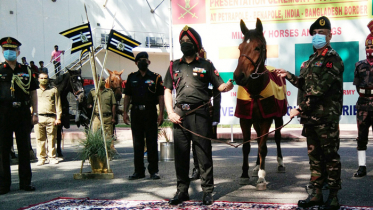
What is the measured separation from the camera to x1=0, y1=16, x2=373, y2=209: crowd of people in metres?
5.67

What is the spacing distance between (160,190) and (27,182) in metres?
2.28

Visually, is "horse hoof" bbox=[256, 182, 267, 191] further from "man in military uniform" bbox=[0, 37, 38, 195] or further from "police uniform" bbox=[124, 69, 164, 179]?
"man in military uniform" bbox=[0, 37, 38, 195]

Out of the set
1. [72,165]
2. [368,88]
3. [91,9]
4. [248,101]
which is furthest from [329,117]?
[91,9]

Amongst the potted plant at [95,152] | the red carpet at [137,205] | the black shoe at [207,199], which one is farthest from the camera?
the potted plant at [95,152]

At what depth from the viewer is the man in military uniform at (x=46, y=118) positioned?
10898mm

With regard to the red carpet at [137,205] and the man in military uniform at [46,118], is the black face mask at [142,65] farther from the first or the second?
the man in military uniform at [46,118]

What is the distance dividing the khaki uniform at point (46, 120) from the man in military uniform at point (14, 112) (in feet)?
10.3

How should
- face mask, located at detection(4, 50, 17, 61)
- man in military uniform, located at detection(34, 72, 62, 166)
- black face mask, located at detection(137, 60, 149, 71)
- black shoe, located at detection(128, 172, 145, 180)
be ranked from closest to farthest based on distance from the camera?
1. face mask, located at detection(4, 50, 17, 61)
2. black shoe, located at detection(128, 172, 145, 180)
3. black face mask, located at detection(137, 60, 149, 71)
4. man in military uniform, located at detection(34, 72, 62, 166)

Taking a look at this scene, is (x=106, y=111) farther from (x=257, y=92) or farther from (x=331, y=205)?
(x=331, y=205)

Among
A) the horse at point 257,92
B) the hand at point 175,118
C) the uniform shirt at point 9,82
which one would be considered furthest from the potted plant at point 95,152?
the hand at point 175,118

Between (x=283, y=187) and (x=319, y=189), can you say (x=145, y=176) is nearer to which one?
(x=283, y=187)

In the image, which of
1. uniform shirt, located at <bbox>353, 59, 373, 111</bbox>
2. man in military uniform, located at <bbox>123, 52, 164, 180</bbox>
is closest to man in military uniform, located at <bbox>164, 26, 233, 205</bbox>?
man in military uniform, located at <bbox>123, 52, 164, 180</bbox>

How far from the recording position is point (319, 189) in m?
5.85

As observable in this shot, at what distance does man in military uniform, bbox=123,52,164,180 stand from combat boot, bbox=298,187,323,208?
10.8ft
